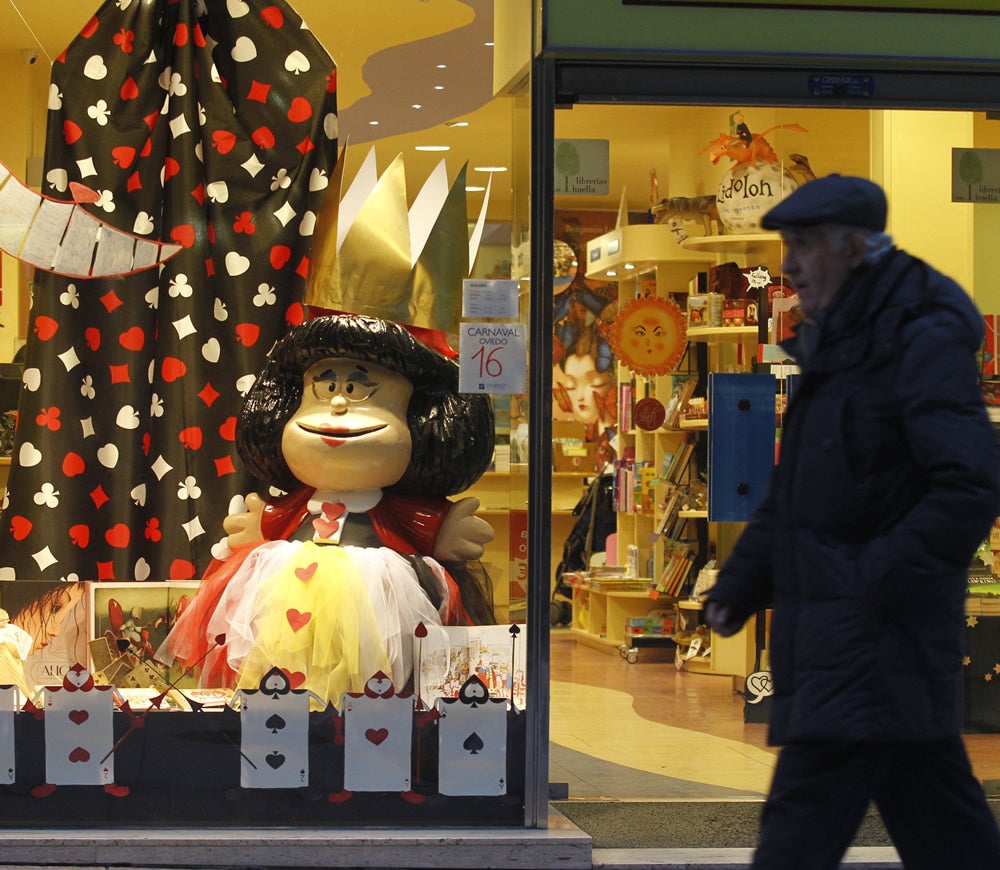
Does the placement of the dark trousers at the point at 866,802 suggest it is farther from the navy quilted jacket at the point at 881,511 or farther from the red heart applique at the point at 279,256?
the red heart applique at the point at 279,256

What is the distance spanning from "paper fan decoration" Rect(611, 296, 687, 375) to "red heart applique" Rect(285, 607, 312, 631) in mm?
2323

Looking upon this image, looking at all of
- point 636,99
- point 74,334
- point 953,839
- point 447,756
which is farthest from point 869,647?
point 74,334

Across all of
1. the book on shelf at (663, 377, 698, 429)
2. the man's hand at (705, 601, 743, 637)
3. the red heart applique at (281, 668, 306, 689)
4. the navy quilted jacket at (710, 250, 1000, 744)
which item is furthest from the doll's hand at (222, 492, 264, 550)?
the navy quilted jacket at (710, 250, 1000, 744)

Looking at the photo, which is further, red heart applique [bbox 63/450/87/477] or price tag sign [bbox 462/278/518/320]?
red heart applique [bbox 63/450/87/477]

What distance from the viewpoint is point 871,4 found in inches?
157

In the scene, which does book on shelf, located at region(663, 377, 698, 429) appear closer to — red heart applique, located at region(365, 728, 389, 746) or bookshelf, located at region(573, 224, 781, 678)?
bookshelf, located at region(573, 224, 781, 678)

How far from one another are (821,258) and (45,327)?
9.50 ft

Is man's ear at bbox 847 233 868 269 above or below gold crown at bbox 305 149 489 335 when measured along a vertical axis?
below

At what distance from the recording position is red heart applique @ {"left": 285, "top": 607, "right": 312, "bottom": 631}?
3982 millimetres

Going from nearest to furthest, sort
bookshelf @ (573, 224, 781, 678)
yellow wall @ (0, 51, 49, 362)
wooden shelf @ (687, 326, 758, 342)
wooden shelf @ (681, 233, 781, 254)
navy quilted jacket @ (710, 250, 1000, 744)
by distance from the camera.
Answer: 1. navy quilted jacket @ (710, 250, 1000, 744)
2. yellow wall @ (0, 51, 49, 362)
3. wooden shelf @ (687, 326, 758, 342)
4. bookshelf @ (573, 224, 781, 678)
5. wooden shelf @ (681, 233, 781, 254)

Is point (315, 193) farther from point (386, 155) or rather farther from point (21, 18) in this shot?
point (21, 18)

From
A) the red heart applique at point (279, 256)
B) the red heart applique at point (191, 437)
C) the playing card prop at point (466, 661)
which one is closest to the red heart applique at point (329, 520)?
the playing card prop at point (466, 661)

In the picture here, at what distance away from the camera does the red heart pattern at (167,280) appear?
469cm

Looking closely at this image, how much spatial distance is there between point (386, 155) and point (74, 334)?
107 centimetres
